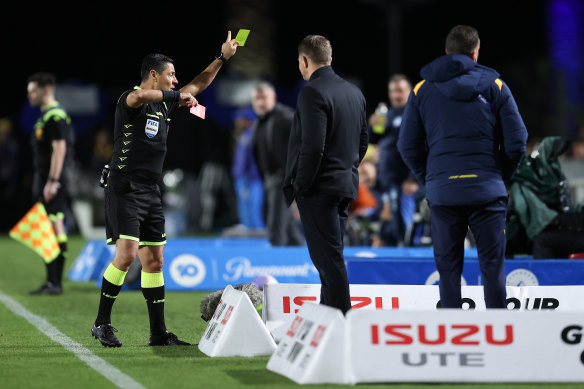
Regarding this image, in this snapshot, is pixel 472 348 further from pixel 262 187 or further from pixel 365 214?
pixel 262 187

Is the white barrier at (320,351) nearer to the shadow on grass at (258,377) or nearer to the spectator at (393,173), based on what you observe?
the shadow on grass at (258,377)

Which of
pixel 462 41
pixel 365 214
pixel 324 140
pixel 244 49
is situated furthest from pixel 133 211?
pixel 244 49

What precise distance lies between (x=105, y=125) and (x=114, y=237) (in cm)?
1753

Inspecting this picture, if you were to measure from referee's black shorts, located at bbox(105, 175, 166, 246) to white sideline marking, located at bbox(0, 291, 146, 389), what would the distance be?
2.61 feet

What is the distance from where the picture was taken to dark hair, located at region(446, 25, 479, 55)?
6.33 m

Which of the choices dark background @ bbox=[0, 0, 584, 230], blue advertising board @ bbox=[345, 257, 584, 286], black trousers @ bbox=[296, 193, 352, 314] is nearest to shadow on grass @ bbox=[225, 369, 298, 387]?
black trousers @ bbox=[296, 193, 352, 314]

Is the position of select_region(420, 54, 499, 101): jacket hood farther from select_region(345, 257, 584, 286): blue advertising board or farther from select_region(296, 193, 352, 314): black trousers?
select_region(345, 257, 584, 286): blue advertising board

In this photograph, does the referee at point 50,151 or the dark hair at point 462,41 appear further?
the referee at point 50,151

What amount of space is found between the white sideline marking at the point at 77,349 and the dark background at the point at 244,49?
1414 cm

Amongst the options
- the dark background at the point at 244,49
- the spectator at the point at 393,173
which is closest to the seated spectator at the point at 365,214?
the spectator at the point at 393,173

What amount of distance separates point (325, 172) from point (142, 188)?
144cm

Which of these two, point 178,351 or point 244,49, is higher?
point 244,49

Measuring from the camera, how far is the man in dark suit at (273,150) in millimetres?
11734

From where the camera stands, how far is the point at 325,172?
643 cm
